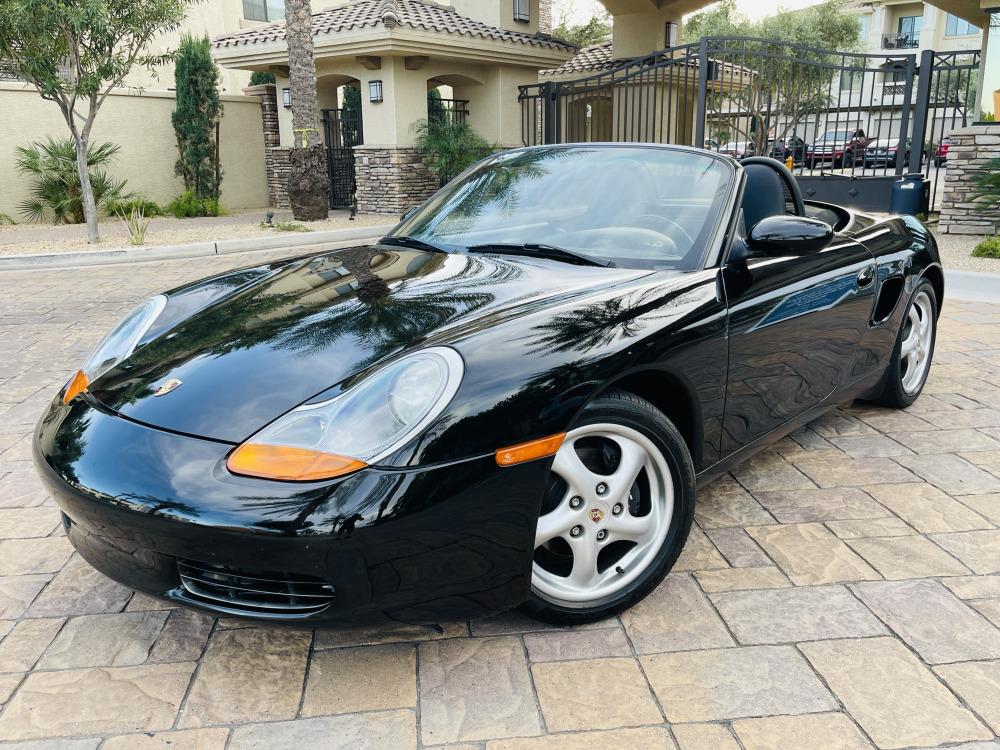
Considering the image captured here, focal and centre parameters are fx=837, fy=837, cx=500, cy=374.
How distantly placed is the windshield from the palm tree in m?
11.5

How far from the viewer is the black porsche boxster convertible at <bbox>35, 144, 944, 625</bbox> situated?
195 centimetres

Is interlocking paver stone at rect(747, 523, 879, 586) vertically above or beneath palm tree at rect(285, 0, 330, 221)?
beneath

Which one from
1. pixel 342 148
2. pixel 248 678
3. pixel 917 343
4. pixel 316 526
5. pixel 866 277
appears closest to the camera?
pixel 316 526

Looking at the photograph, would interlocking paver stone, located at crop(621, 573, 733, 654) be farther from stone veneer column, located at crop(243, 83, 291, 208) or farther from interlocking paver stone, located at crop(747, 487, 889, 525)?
stone veneer column, located at crop(243, 83, 291, 208)

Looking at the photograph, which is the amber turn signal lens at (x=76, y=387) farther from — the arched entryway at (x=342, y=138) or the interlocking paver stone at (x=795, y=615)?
the arched entryway at (x=342, y=138)

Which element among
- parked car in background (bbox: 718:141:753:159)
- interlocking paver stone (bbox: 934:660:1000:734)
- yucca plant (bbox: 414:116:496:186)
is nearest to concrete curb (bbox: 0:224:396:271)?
yucca plant (bbox: 414:116:496:186)

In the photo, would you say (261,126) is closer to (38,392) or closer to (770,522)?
(38,392)

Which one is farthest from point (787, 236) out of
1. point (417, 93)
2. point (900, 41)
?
point (900, 41)

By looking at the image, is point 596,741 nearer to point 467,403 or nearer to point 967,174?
point 467,403

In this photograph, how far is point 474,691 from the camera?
2.16 meters

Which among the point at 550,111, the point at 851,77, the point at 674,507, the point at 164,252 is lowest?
the point at 164,252

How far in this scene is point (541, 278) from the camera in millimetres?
2701

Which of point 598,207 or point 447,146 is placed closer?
point 598,207

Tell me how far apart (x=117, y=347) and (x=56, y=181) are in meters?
15.0
